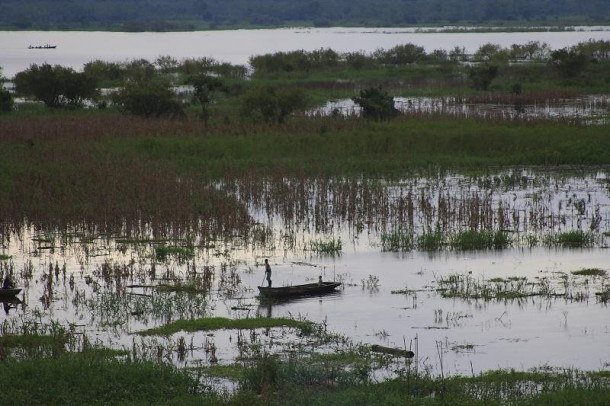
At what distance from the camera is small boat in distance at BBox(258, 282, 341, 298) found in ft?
60.7

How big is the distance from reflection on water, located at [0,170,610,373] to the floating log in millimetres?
242

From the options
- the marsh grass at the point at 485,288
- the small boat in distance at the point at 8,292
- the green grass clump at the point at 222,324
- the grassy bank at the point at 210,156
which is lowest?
the green grass clump at the point at 222,324

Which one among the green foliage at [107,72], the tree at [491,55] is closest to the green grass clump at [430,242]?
the green foliage at [107,72]

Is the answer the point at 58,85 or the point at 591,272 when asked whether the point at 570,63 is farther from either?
the point at 591,272

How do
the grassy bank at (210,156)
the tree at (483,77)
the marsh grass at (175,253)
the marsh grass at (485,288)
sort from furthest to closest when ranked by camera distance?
the tree at (483,77)
the grassy bank at (210,156)
the marsh grass at (175,253)
the marsh grass at (485,288)

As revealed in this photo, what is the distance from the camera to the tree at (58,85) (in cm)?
4447

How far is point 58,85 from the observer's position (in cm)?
4484

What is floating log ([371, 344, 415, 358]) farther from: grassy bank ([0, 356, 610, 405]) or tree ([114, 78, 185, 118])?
tree ([114, 78, 185, 118])

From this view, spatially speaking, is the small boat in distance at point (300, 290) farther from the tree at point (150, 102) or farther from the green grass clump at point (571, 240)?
the tree at point (150, 102)

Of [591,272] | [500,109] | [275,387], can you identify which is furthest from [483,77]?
[275,387]

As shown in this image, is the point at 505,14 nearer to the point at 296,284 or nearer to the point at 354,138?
the point at 354,138

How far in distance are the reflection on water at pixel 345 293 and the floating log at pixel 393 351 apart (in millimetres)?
242

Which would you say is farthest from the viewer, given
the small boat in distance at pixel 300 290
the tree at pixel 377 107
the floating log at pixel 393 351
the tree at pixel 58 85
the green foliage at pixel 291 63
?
the green foliage at pixel 291 63

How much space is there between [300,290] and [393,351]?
3.79 metres
